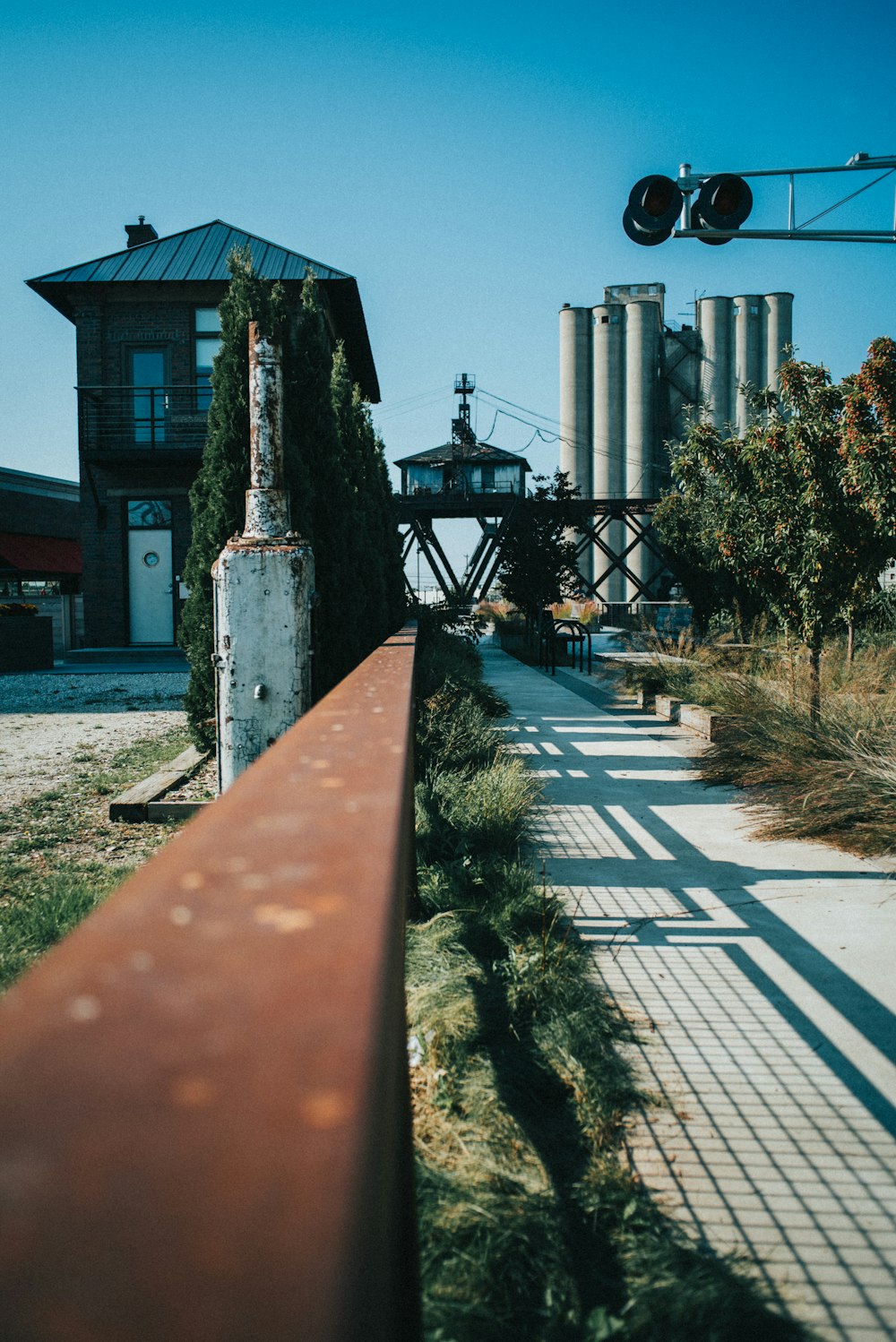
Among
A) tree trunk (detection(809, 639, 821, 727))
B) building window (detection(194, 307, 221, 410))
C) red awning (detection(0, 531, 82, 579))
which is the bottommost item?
tree trunk (detection(809, 639, 821, 727))

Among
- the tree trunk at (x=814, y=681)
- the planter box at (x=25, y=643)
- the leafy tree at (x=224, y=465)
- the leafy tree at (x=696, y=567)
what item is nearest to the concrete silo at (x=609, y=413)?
the leafy tree at (x=696, y=567)

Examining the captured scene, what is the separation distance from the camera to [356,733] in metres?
1.75

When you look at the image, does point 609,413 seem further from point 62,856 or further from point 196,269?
point 62,856

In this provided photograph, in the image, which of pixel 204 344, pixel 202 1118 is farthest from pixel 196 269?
pixel 202 1118

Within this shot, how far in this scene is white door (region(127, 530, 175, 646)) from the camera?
21.8 meters

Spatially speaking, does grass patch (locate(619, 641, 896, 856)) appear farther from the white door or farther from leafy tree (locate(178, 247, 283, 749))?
the white door

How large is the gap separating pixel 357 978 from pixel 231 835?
300 mm

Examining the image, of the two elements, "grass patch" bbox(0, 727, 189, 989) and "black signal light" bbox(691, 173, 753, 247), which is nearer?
"grass patch" bbox(0, 727, 189, 989)

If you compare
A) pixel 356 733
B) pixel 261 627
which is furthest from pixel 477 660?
pixel 356 733

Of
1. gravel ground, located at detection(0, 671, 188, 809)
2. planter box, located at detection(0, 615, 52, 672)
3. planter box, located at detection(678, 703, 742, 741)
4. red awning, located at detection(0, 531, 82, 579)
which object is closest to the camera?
planter box, located at detection(678, 703, 742, 741)

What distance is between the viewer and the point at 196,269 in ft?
70.2

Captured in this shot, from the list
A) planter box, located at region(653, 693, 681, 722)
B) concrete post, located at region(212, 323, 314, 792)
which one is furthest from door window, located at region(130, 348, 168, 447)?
concrete post, located at region(212, 323, 314, 792)

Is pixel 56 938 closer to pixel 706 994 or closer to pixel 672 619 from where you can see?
pixel 706 994

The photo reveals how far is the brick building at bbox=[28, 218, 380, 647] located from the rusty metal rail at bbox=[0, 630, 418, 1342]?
21781 mm
